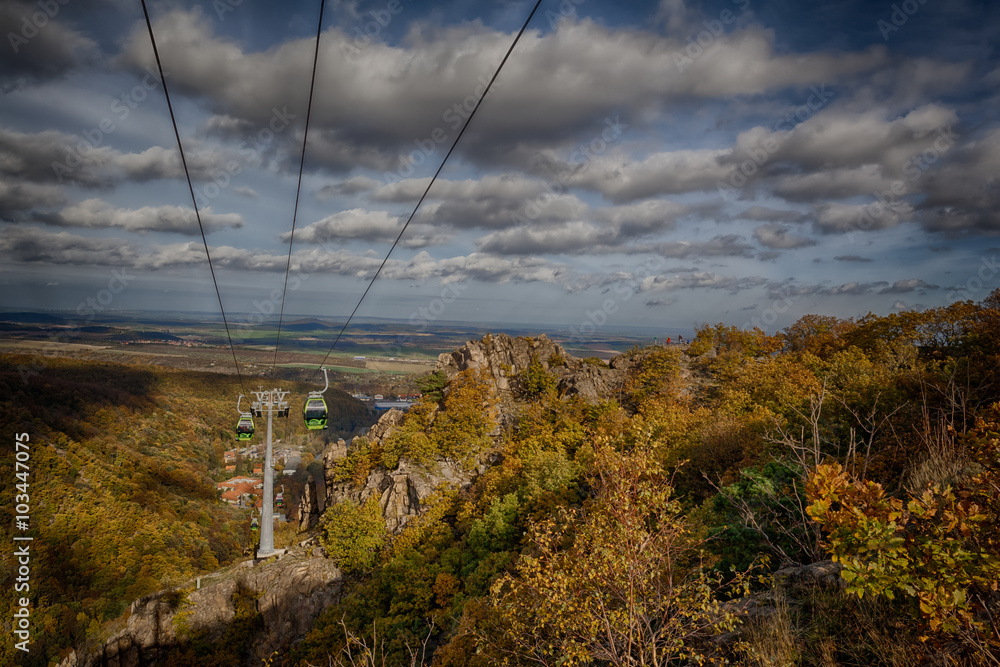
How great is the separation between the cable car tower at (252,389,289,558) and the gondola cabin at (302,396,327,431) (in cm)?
329

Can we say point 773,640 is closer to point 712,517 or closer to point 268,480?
point 712,517

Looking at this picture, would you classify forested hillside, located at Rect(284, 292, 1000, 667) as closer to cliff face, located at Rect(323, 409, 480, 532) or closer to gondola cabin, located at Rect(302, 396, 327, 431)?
cliff face, located at Rect(323, 409, 480, 532)

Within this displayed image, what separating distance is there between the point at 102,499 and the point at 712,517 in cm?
6374

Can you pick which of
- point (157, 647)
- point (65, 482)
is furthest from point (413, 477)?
point (65, 482)

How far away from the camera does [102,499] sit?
47000mm

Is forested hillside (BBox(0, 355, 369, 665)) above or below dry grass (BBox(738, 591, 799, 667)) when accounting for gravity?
below

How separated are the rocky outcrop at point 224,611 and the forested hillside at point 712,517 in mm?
1829

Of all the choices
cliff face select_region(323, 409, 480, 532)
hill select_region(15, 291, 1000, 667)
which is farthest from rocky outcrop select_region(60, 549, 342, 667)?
cliff face select_region(323, 409, 480, 532)

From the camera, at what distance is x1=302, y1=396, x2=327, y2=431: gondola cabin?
22031 millimetres

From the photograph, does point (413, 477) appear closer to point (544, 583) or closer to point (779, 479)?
point (779, 479)

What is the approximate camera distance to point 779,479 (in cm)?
1216

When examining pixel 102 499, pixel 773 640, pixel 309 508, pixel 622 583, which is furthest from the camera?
pixel 102 499

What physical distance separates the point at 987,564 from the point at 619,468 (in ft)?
10.9

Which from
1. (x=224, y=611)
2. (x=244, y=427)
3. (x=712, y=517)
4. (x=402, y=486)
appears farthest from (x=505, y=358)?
(x=712, y=517)
